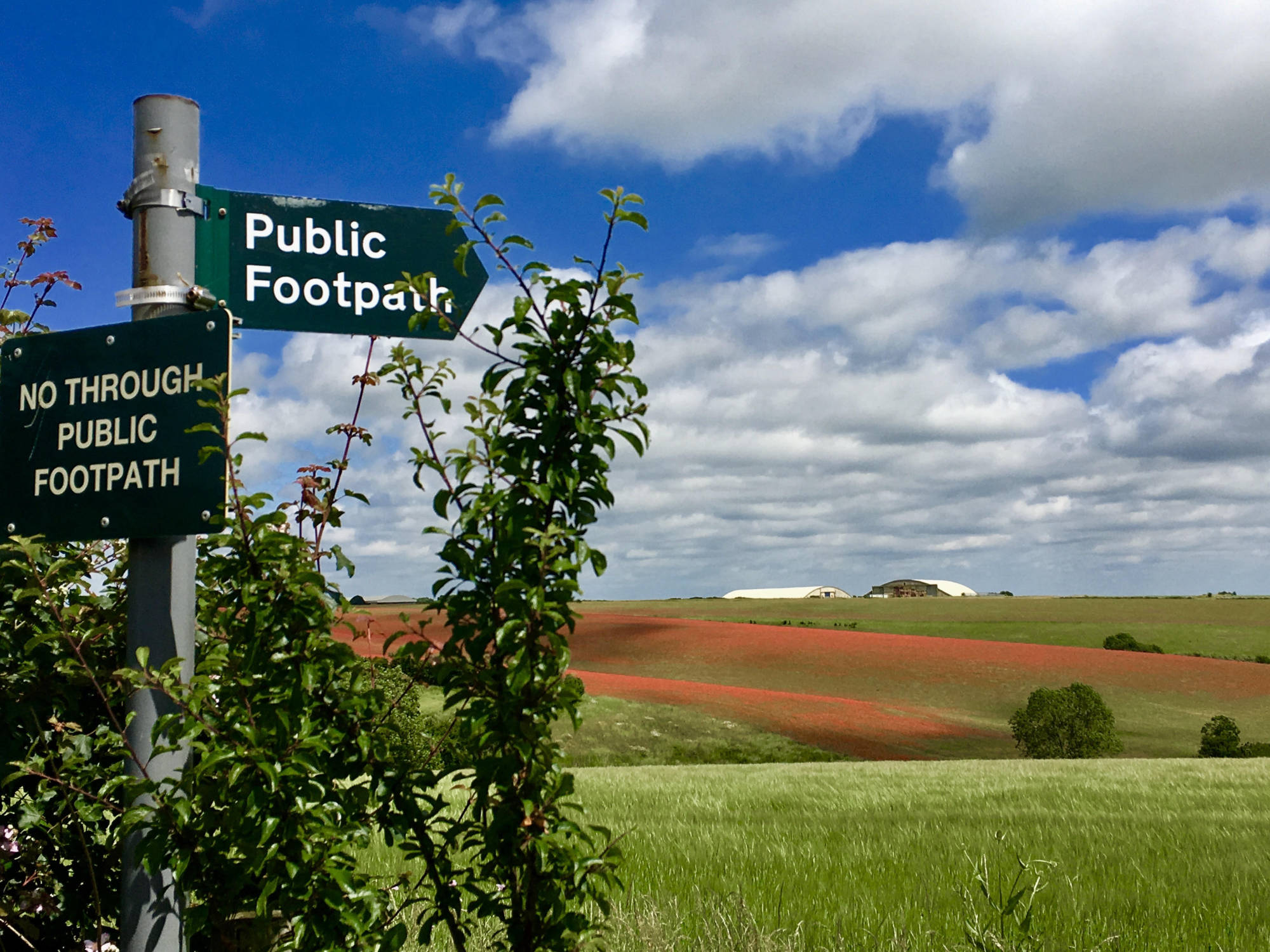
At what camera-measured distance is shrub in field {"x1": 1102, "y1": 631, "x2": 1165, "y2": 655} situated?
48188mm

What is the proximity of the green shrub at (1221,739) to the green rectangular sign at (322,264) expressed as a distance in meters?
30.4

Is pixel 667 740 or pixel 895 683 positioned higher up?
pixel 667 740

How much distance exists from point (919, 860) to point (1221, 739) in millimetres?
26079

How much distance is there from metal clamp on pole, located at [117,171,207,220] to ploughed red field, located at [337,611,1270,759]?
24.3 meters

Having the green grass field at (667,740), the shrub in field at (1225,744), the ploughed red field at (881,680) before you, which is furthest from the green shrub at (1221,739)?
the green grass field at (667,740)

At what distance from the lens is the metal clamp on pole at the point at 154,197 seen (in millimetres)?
3320

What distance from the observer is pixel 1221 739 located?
2758 centimetres

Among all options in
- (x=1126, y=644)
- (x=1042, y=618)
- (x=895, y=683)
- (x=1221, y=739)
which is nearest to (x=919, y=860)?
(x=1221, y=739)

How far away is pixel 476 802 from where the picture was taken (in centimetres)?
260

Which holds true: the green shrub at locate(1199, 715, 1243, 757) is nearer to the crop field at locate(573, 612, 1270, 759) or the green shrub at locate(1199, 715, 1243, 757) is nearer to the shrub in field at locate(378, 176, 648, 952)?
the crop field at locate(573, 612, 1270, 759)

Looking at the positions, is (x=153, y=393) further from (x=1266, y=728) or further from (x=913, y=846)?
(x=1266, y=728)

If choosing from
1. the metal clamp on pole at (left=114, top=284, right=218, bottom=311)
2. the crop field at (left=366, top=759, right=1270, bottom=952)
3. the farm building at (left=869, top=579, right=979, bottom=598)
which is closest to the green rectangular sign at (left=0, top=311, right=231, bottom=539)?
the metal clamp on pole at (left=114, top=284, right=218, bottom=311)

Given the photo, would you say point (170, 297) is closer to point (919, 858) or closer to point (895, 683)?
point (919, 858)

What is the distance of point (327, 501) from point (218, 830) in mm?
1211
